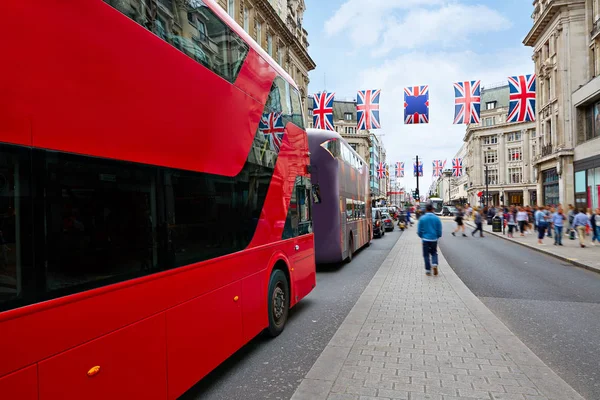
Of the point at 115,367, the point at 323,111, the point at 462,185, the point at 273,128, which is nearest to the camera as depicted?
the point at 115,367

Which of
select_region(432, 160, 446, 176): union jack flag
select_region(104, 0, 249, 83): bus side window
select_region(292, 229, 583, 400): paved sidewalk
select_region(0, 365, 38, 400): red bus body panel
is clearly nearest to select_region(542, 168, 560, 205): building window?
select_region(432, 160, 446, 176): union jack flag

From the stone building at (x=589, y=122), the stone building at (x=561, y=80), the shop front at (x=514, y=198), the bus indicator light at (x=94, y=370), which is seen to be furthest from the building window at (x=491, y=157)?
the bus indicator light at (x=94, y=370)

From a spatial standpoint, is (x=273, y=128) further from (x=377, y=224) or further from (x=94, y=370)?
(x=377, y=224)

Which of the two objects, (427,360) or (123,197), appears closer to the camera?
(123,197)

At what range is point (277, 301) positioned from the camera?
5930mm

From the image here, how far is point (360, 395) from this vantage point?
3.65 m

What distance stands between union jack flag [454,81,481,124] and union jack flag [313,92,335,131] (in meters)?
6.88

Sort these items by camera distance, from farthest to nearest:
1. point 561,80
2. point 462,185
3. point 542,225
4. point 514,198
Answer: point 462,185
point 514,198
point 561,80
point 542,225

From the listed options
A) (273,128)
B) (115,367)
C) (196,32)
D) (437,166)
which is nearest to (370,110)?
(273,128)

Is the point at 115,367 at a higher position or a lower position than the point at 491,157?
lower

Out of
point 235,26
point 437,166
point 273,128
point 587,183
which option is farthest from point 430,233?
point 437,166

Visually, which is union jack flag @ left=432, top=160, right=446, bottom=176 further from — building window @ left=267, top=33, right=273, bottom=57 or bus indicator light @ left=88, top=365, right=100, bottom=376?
bus indicator light @ left=88, top=365, right=100, bottom=376

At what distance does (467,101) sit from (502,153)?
237ft

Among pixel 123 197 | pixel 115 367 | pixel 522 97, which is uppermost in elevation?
pixel 522 97
